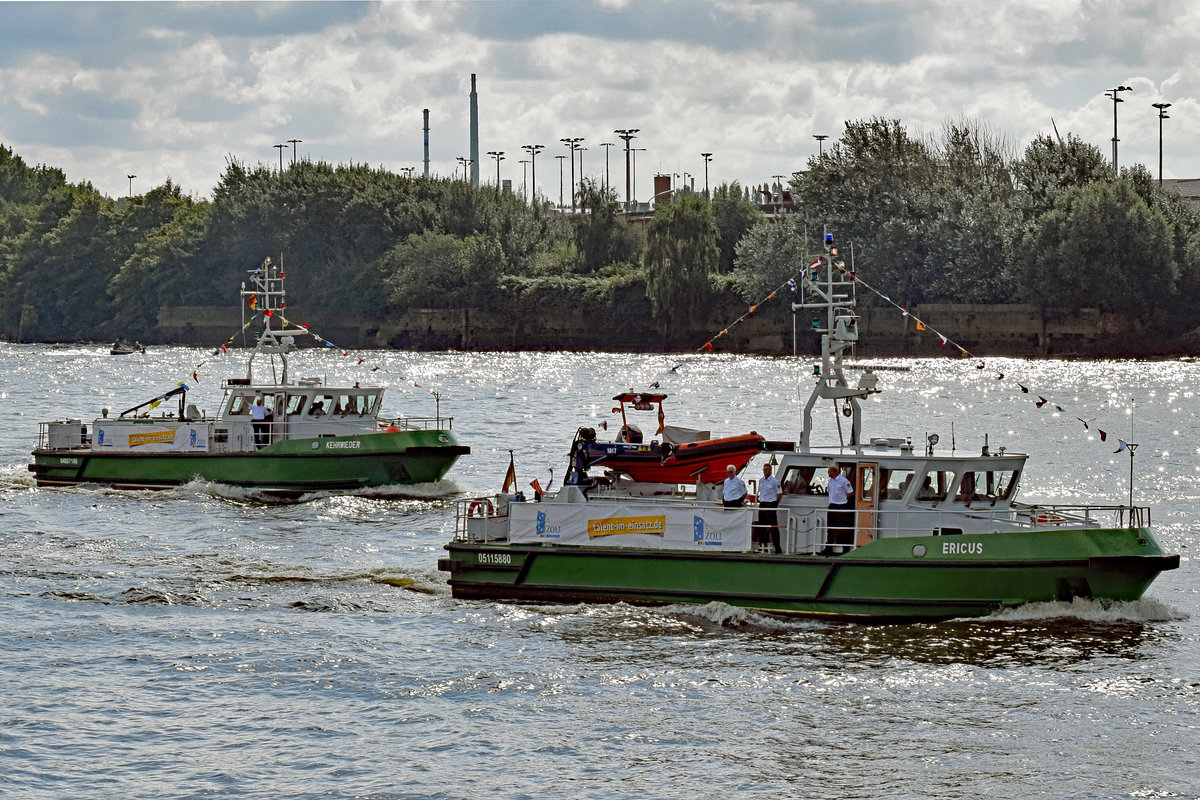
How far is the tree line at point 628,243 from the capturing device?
105875 millimetres

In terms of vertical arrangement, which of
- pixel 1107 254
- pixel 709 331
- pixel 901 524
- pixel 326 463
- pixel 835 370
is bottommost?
pixel 901 524

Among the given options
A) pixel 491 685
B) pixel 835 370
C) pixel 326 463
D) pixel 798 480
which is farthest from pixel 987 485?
pixel 326 463

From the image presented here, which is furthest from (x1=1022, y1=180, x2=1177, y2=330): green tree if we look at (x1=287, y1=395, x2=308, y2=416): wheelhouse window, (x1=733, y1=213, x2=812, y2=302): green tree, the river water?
(x1=287, y1=395, x2=308, y2=416): wheelhouse window

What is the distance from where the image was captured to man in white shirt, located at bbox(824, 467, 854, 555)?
25.1 meters

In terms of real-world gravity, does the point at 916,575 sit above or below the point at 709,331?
below

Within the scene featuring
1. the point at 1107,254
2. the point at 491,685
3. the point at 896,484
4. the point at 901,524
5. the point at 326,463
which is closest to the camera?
the point at 491,685

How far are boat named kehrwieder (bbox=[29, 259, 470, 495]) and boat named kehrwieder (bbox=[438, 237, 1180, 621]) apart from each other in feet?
45.2

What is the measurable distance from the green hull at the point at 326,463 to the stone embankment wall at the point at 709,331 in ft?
168

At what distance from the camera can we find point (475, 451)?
182 feet

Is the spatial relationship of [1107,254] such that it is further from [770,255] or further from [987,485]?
[987,485]

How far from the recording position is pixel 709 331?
123438 mm

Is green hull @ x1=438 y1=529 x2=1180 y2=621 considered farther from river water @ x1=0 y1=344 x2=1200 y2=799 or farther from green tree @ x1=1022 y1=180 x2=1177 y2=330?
green tree @ x1=1022 y1=180 x2=1177 y2=330

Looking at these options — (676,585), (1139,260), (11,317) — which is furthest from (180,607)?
(11,317)

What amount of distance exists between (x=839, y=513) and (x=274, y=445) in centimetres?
1945
